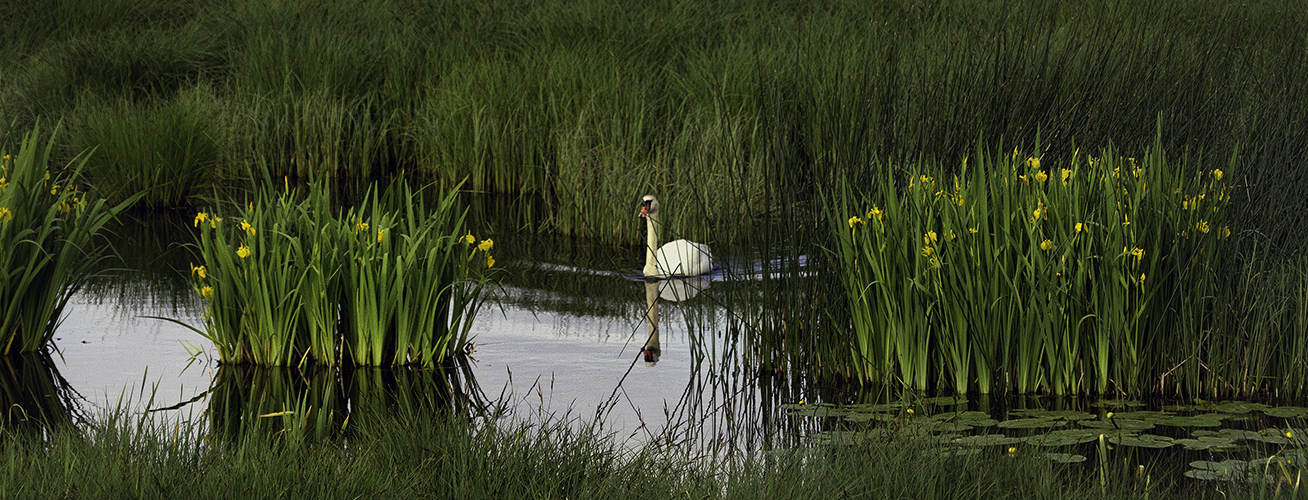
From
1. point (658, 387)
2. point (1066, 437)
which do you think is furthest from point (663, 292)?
point (1066, 437)

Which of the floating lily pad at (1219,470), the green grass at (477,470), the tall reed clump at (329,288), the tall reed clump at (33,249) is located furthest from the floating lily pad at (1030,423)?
the tall reed clump at (33,249)

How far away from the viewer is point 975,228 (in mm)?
5969

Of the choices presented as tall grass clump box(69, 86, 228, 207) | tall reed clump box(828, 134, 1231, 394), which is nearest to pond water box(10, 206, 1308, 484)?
tall reed clump box(828, 134, 1231, 394)

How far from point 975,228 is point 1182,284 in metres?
0.90

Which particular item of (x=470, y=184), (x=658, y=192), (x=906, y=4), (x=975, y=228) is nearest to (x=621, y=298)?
(x=658, y=192)

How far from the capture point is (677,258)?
911 cm

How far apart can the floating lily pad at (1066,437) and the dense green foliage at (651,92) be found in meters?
1.37

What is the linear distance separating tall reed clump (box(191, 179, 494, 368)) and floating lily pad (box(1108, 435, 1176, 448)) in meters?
2.83

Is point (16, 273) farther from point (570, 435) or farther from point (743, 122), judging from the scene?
point (743, 122)

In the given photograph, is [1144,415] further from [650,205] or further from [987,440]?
[650,205]

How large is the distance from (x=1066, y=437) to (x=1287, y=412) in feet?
3.41

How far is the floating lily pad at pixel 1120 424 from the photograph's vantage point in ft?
18.5

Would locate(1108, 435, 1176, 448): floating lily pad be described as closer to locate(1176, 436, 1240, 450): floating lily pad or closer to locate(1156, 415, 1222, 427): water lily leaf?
locate(1176, 436, 1240, 450): floating lily pad

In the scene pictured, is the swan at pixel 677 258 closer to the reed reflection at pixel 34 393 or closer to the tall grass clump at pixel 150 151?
the reed reflection at pixel 34 393
